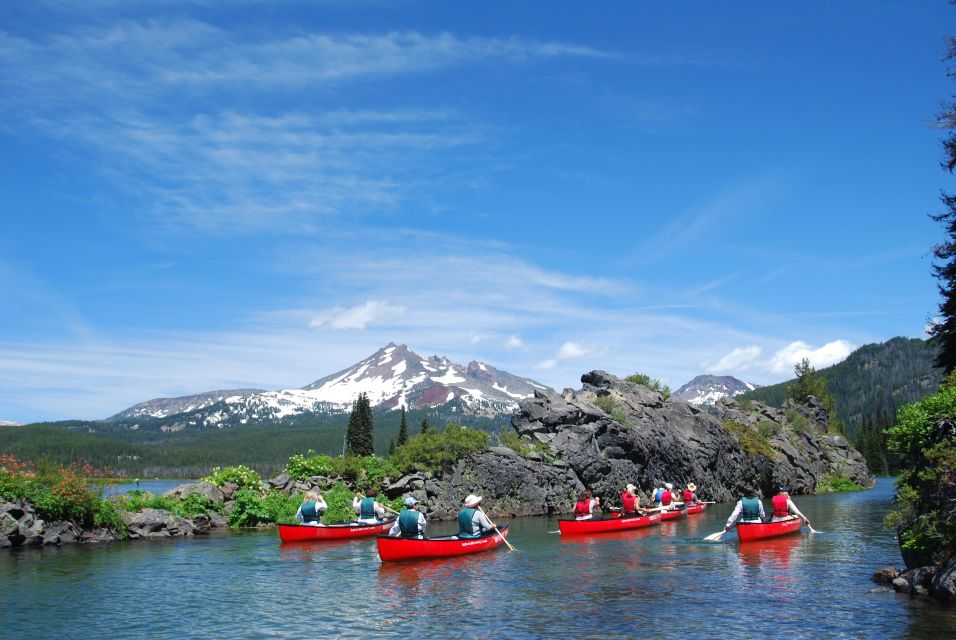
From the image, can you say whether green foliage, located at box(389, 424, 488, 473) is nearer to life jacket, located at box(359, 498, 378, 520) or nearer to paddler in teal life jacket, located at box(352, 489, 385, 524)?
paddler in teal life jacket, located at box(352, 489, 385, 524)

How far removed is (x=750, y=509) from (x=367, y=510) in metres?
20.8

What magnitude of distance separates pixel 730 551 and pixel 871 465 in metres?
156

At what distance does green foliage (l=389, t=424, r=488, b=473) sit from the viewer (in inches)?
2184

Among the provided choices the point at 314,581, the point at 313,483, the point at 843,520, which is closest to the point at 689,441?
the point at 843,520

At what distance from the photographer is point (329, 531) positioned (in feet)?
131

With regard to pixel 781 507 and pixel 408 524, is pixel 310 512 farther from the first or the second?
pixel 781 507

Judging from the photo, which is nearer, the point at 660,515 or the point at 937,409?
the point at 937,409

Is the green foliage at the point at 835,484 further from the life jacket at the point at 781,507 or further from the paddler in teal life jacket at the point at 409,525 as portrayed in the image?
the paddler in teal life jacket at the point at 409,525

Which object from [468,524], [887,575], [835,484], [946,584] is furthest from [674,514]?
[835,484]

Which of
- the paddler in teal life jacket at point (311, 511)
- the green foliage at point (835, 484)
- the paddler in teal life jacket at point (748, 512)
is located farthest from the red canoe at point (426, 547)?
the green foliage at point (835, 484)

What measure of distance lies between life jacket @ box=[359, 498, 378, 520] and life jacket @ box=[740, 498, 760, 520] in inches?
791

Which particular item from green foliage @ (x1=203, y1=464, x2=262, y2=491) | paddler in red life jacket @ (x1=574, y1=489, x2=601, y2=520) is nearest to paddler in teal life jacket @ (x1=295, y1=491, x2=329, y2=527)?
green foliage @ (x1=203, y1=464, x2=262, y2=491)

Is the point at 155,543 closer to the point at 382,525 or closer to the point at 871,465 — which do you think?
the point at 382,525

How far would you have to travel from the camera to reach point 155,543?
3831cm
